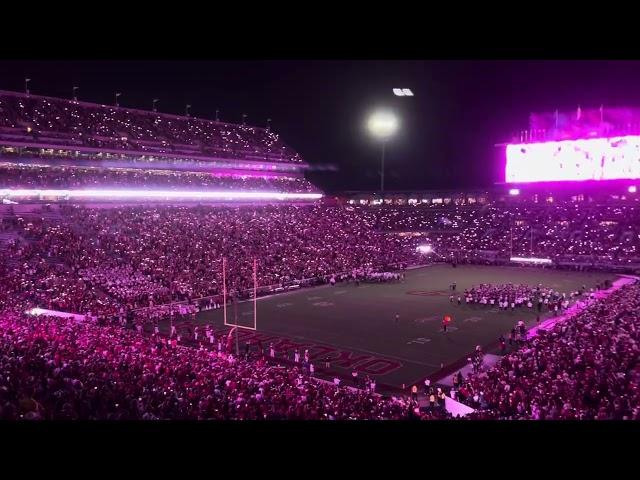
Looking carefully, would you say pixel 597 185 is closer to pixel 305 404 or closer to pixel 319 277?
pixel 319 277

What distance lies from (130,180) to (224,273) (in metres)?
22.5

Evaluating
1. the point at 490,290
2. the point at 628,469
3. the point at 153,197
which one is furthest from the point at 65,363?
the point at 153,197

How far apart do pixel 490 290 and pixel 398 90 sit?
2564 centimetres

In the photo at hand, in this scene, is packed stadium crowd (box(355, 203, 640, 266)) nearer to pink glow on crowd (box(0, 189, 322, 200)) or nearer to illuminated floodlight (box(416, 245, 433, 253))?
illuminated floodlight (box(416, 245, 433, 253))

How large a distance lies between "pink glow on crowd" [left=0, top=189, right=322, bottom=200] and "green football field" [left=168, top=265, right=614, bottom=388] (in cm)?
1769

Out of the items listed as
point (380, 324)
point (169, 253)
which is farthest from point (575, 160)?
point (169, 253)

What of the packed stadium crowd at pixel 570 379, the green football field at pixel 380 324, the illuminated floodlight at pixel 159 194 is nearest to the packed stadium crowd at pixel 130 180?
the illuminated floodlight at pixel 159 194

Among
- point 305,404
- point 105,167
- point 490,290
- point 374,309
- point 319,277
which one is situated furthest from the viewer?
point 105,167

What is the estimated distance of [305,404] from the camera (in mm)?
10219

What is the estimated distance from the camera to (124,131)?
47.2 metres

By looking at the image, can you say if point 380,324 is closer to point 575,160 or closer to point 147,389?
point 147,389

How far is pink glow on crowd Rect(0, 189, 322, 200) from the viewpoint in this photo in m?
37.0

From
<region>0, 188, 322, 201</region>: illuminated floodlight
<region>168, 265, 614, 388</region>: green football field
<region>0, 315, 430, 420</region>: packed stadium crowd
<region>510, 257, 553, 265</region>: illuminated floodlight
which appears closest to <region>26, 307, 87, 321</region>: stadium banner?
<region>168, 265, 614, 388</region>: green football field

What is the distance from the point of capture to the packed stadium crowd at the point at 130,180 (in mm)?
37469
